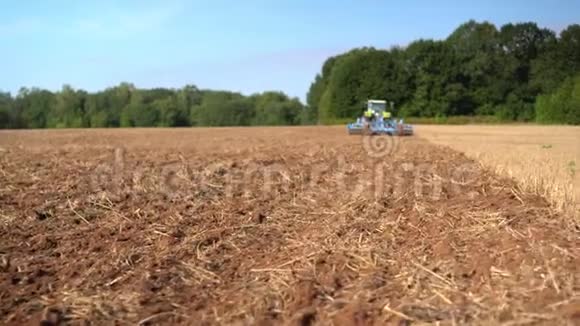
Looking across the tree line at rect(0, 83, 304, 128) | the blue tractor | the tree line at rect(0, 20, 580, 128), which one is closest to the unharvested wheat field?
the blue tractor

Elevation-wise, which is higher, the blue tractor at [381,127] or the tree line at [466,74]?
the tree line at [466,74]

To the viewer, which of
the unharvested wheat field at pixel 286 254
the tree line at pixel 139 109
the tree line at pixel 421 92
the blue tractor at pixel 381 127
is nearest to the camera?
the unharvested wheat field at pixel 286 254

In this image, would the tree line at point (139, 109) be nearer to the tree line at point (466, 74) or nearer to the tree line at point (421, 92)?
the tree line at point (421, 92)

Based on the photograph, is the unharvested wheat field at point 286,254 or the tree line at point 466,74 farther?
the tree line at point 466,74

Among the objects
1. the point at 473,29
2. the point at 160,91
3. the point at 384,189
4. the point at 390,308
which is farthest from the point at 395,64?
the point at 390,308

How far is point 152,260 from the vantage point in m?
5.17

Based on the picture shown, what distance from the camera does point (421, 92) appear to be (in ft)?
263

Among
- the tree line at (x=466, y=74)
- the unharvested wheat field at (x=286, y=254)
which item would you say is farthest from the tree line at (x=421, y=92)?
the unharvested wheat field at (x=286, y=254)

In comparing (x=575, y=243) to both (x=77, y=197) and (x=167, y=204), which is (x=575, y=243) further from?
(x=77, y=197)

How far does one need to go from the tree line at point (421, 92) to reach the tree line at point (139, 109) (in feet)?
0.62

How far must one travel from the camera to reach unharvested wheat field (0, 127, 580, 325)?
3.90 metres

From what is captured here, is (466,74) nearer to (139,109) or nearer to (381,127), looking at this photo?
(381,127)

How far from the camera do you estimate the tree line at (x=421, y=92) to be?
78188mm

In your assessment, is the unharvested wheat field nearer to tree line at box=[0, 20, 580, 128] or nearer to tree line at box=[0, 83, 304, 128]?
tree line at box=[0, 20, 580, 128]
